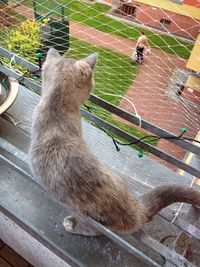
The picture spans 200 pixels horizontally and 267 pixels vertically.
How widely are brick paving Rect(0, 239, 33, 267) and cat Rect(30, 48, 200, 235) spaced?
576 mm

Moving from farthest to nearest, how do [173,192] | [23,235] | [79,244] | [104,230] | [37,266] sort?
1. [37,266]
2. [23,235]
3. [79,244]
4. [173,192]
5. [104,230]

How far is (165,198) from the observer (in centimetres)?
96

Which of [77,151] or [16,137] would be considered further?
[16,137]

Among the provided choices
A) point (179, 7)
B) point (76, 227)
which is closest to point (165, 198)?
point (76, 227)

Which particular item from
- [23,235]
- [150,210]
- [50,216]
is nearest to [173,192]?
[150,210]

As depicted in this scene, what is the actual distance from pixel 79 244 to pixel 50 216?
159mm

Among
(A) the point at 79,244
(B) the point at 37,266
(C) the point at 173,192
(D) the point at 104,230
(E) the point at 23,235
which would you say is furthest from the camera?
(B) the point at 37,266

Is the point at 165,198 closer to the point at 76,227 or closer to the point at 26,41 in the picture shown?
the point at 76,227

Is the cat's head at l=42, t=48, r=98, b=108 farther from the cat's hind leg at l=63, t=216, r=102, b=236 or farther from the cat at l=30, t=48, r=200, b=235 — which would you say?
the cat's hind leg at l=63, t=216, r=102, b=236

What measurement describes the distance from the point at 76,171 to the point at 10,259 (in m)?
0.91

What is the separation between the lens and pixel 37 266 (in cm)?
142

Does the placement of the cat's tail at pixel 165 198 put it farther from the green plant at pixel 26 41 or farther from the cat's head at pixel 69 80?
the green plant at pixel 26 41

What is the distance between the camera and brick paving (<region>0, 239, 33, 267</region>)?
58.6 inches

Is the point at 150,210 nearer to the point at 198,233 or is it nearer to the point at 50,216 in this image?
the point at 198,233
